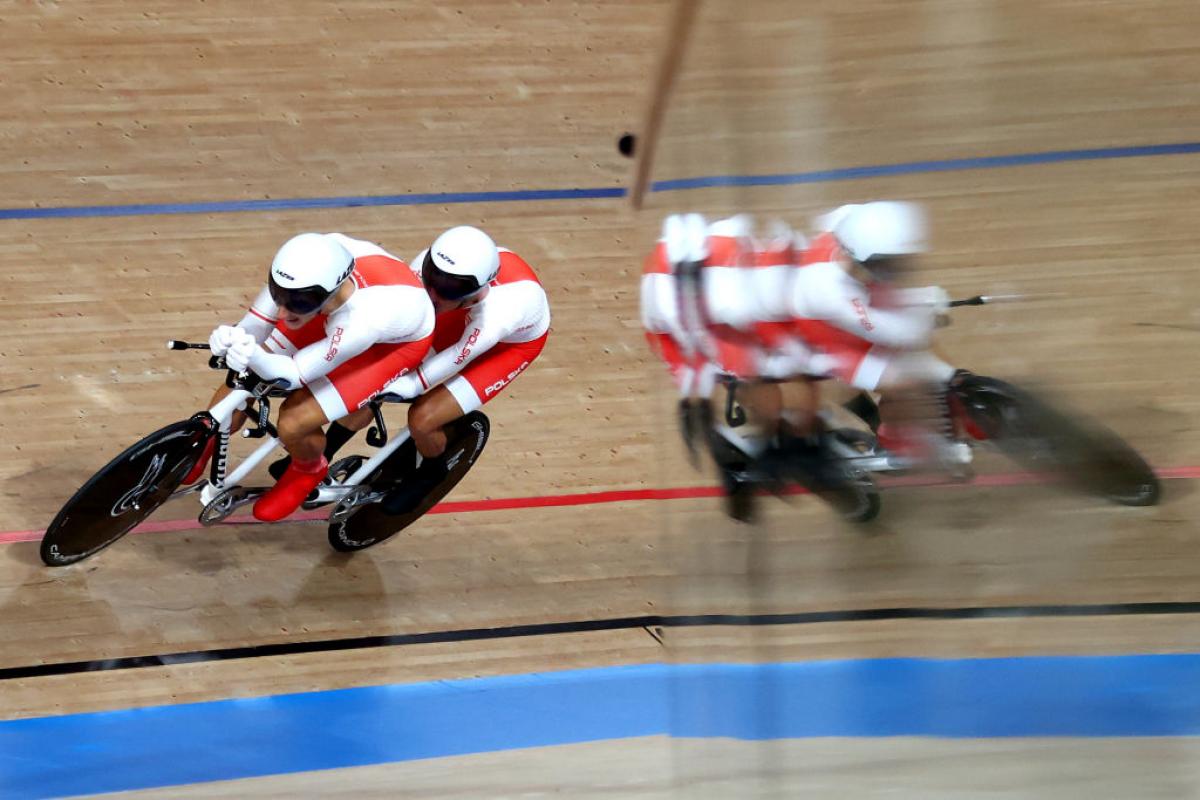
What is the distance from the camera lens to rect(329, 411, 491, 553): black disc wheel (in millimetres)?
3219

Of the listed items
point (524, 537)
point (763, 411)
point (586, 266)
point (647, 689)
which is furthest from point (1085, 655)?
point (586, 266)

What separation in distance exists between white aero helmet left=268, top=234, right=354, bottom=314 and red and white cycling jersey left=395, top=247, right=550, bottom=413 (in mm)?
303

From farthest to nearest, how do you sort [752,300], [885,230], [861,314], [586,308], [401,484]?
[586,308], [401,484], [752,300], [861,314], [885,230]

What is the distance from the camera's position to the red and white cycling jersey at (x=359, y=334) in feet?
9.09

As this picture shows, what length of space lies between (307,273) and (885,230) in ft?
5.15

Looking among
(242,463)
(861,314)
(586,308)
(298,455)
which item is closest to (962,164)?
(861,314)

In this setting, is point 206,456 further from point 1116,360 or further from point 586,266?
point 1116,360

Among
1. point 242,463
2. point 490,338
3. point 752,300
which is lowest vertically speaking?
point 242,463

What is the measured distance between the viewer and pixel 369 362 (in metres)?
2.88

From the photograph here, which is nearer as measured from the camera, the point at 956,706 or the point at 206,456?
the point at 956,706

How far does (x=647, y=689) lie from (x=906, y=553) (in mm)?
1830

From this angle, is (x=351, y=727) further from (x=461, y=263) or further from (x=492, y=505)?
(x=461, y=263)

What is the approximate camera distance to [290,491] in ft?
10.2

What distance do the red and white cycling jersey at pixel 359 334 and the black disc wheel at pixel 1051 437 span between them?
173 centimetres
